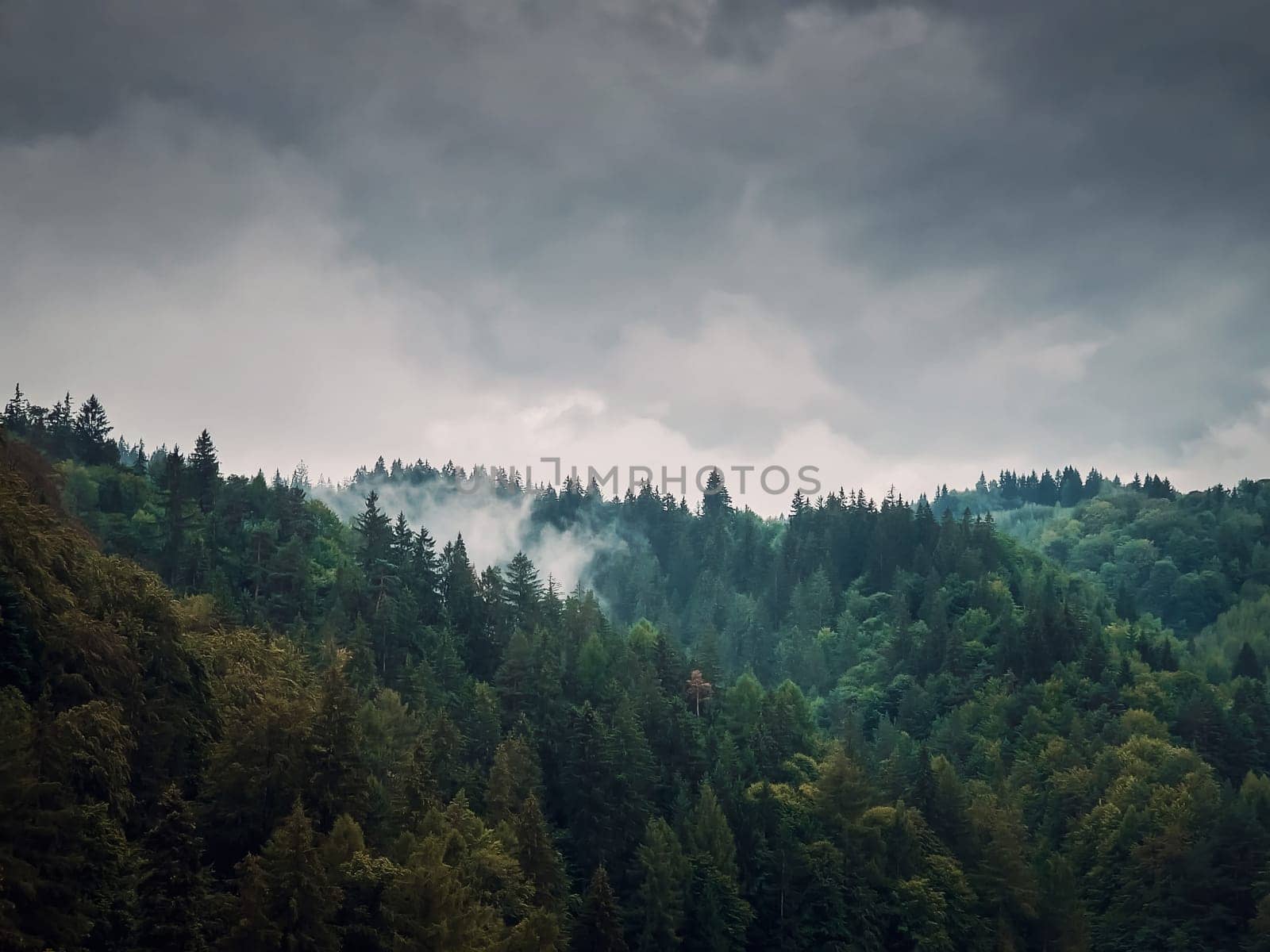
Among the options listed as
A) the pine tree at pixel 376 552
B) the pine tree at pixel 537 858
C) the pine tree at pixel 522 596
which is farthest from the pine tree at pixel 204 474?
the pine tree at pixel 537 858

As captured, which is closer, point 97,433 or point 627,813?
point 627,813

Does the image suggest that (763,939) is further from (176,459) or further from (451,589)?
(176,459)

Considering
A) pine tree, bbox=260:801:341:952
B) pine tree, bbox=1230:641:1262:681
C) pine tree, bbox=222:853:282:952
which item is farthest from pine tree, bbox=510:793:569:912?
pine tree, bbox=1230:641:1262:681

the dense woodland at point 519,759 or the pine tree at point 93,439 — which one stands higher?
the pine tree at point 93,439

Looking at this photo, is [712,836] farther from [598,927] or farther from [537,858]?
[537,858]

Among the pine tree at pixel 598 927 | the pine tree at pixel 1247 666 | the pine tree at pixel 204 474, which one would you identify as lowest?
the pine tree at pixel 598 927

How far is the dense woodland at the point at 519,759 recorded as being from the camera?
5316 centimetres

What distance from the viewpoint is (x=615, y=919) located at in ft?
257

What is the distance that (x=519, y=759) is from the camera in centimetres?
9006

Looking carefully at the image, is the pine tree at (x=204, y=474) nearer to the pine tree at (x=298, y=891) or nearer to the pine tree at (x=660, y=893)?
the pine tree at (x=660, y=893)

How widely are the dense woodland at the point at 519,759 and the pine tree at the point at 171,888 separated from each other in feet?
0.50

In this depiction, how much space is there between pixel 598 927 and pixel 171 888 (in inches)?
1369

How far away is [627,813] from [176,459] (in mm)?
61599

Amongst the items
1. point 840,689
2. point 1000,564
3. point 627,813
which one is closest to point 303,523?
point 627,813
